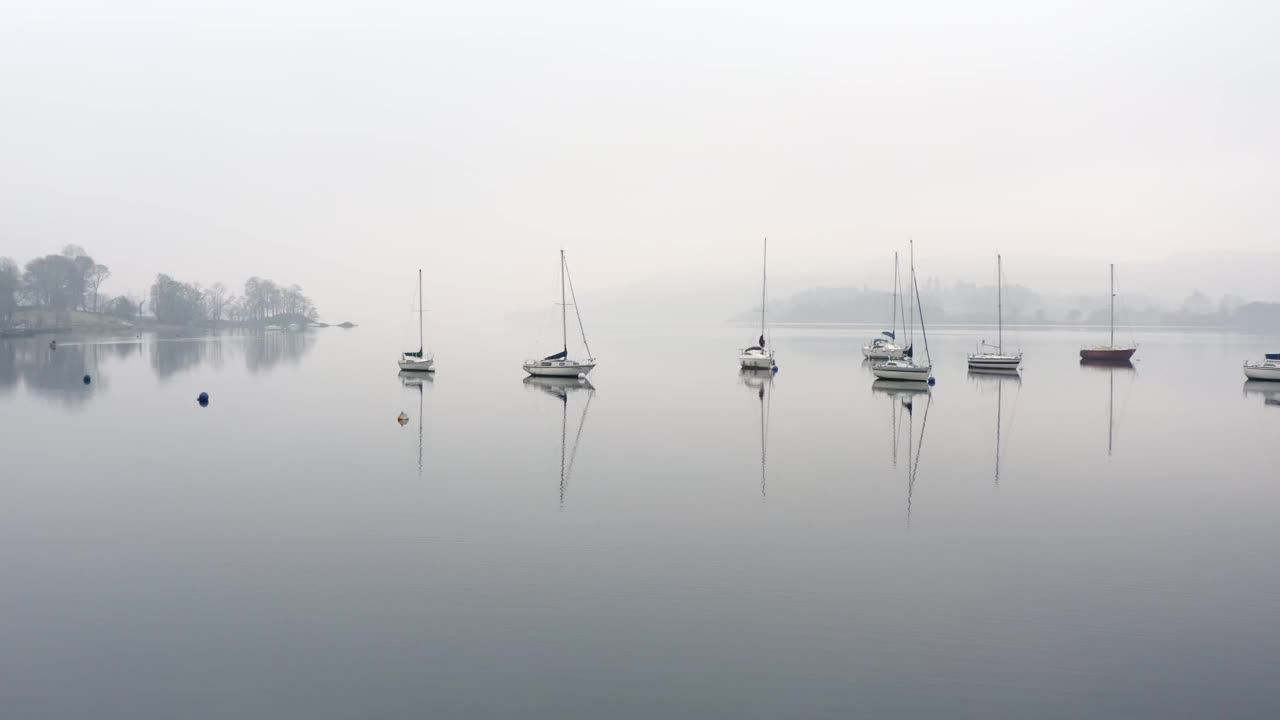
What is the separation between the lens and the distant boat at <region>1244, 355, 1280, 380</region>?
64312mm

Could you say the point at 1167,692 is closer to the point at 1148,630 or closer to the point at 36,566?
the point at 1148,630

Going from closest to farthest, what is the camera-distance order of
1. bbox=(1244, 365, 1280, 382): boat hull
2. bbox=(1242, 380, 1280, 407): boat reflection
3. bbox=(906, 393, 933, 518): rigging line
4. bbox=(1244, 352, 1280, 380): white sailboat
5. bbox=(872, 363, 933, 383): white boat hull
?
bbox=(906, 393, 933, 518): rigging line → bbox=(1242, 380, 1280, 407): boat reflection → bbox=(872, 363, 933, 383): white boat hull → bbox=(1244, 352, 1280, 380): white sailboat → bbox=(1244, 365, 1280, 382): boat hull

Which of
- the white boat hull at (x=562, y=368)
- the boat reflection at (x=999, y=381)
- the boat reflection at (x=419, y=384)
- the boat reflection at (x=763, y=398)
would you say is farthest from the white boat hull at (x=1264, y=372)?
the boat reflection at (x=419, y=384)

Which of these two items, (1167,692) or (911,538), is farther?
(911,538)

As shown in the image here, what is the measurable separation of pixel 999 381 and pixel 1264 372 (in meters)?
20.9

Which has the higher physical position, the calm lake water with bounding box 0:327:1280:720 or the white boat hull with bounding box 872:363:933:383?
the white boat hull with bounding box 872:363:933:383

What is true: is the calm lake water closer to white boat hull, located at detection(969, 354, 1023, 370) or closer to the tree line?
white boat hull, located at detection(969, 354, 1023, 370)

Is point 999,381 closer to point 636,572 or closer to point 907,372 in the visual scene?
point 907,372

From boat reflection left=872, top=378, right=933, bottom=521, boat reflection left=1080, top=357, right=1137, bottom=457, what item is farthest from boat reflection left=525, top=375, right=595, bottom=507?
boat reflection left=1080, top=357, right=1137, bottom=457

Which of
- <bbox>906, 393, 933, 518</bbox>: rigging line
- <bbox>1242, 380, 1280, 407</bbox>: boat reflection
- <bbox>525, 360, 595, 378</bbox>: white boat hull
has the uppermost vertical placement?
<bbox>525, 360, 595, 378</bbox>: white boat hull

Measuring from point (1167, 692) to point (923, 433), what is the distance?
26.3 metres

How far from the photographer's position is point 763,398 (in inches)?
2057

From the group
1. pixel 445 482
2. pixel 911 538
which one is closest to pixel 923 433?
pixel 911 538

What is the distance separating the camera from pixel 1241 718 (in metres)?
10.2
